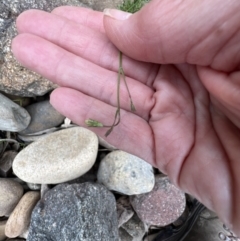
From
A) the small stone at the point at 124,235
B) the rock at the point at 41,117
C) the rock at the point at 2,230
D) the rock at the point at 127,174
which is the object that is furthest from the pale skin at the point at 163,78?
the rock at the point at 2,230

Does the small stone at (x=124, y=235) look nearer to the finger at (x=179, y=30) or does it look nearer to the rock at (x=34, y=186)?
the rock at (x=34, y=186)

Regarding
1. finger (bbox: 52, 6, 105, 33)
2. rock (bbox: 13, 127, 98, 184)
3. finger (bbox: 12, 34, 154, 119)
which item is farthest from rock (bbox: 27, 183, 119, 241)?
finger (bbox: 52, 6, 105, 33)

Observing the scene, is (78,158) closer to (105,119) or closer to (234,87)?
(105,119)

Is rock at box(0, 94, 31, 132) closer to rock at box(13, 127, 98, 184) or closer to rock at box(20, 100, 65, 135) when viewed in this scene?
rock at box(20, 100, 65, 135)

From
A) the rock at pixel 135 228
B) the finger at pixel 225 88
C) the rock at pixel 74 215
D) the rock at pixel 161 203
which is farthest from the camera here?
the rock at pixel 135 228

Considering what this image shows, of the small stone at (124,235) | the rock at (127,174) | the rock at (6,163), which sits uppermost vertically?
the rock at (127,174)

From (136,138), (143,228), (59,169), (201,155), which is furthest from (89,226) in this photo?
(201,155)
